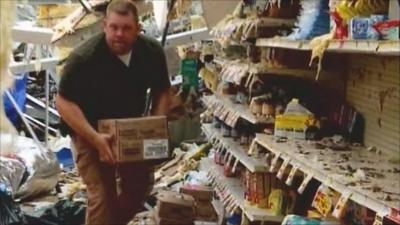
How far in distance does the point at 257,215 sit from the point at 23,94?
Result: 5605 millimetres

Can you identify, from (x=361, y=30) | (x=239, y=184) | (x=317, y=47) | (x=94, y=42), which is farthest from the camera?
(x=239, y=184)

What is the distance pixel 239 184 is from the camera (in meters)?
5.23

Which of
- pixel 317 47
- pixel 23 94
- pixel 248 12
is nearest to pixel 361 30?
pixel 317 47

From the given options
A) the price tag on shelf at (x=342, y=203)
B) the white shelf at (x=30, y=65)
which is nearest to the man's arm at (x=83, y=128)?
the price tag on shelf at (x=342, y=203)

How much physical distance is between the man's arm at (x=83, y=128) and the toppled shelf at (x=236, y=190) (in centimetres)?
84

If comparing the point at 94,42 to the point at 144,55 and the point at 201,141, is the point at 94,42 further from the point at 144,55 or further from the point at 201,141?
the point at 201,141

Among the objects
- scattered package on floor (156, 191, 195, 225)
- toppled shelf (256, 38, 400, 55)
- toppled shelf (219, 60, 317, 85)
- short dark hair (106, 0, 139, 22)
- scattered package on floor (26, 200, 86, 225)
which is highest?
short dark hair (106, 0, 139, 22)

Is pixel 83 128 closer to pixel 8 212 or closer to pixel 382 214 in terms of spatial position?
pixel 8 212

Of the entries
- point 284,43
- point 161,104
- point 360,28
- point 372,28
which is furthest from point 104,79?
point 372,28

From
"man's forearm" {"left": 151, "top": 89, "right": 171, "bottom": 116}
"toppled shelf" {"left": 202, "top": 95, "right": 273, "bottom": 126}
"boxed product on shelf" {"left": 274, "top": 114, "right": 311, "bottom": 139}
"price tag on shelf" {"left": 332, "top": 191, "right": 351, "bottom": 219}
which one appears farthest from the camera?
"man's forearm" {"left": 151, "top": 89, "right": 171, "bottom": 116}

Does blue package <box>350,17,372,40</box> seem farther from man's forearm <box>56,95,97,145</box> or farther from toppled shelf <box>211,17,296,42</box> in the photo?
man's forearm <box>56,95,97,145</box>

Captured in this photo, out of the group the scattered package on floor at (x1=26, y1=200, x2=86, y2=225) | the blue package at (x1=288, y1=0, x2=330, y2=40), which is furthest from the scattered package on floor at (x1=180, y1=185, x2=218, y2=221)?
the blue package at (x1=288, y1=0, x2=330, y2=40)

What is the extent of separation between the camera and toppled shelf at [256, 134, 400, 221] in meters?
2.15

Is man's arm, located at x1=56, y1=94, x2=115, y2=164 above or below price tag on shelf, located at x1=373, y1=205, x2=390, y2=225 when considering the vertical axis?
below
